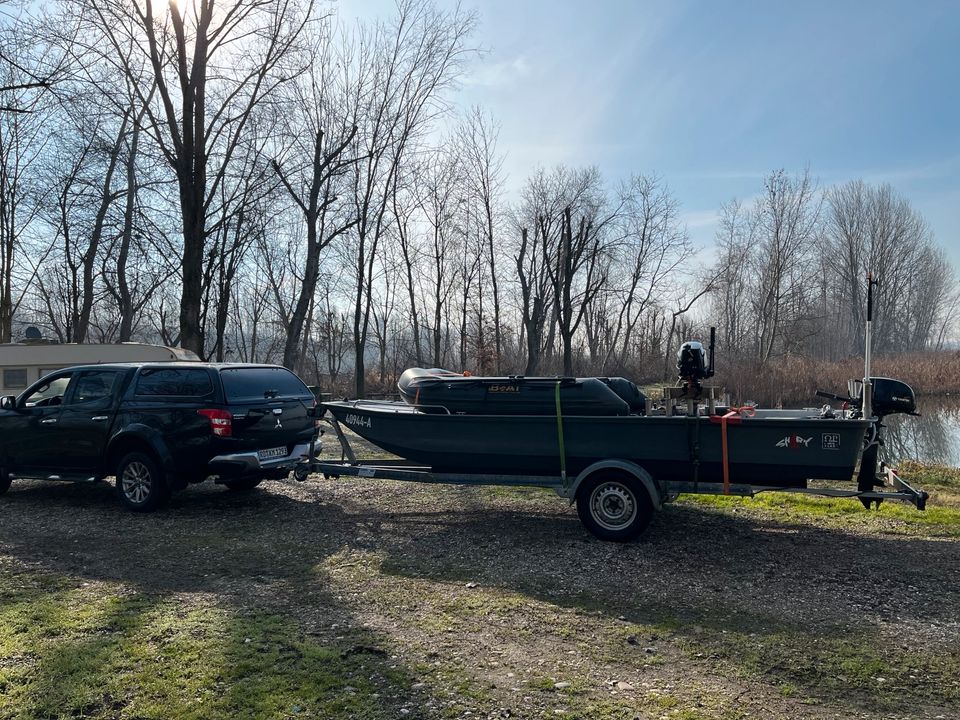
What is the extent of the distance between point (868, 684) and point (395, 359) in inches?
1648

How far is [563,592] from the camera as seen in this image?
18.2 ft

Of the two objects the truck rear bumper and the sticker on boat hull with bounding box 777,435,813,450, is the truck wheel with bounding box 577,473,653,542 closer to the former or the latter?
the sticker on boat hull with bounding box 777,435,813,450

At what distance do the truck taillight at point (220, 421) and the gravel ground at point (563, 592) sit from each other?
0.99 meters

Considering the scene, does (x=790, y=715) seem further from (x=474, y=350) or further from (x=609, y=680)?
(x=474, y=350)

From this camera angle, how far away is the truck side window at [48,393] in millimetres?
9273

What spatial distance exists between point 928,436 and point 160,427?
61.9 feet

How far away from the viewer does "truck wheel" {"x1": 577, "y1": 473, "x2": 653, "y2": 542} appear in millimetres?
6695

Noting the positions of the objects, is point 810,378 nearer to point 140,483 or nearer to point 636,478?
point 636,478

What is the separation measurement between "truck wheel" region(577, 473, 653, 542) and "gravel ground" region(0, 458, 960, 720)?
0.15 meters

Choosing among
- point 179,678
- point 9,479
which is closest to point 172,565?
point 179,678

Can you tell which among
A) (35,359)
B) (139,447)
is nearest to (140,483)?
(139,447)

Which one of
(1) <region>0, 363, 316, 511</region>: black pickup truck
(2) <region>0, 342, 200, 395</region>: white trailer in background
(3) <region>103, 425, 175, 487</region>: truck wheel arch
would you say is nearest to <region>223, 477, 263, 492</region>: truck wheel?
(1) <region>0, 363, 316, 511</region>: black pickup truck

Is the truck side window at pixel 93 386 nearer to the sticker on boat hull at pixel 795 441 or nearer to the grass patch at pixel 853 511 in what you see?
the grass patch at pixel 853 511

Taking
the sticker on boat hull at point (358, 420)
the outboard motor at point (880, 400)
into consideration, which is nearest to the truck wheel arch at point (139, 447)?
the sticker on boat hull at point (358, 420)
